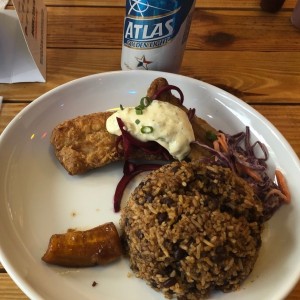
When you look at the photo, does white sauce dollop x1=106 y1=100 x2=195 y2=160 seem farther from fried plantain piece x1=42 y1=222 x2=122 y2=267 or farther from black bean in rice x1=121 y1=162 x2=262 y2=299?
fried plantain piece x1=42 y1=222 x2=122 y2=267

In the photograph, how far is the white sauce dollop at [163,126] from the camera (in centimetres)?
139

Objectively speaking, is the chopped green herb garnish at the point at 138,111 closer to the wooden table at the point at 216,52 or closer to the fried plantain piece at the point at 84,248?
the fried plantain piece at the point at 84,248

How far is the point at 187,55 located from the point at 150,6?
53 cm

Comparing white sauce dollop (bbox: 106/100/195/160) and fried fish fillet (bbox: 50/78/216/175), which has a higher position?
white sauce dollop (bbox: 106/100/195/160)

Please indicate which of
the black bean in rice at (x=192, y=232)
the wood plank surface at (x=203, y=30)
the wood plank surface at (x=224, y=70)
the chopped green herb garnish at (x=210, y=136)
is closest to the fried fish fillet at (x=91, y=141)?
the chopped green herb garnish at (x=210, y=136)

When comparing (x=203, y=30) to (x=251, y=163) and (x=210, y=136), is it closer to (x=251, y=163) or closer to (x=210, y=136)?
(x=210, y=136)

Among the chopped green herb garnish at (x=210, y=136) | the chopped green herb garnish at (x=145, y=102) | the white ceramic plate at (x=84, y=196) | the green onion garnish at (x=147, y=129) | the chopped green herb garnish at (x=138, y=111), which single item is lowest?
the white ceramic plate at (x=84, y=196)

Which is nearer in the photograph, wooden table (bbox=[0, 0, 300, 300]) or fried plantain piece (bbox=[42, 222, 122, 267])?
fried plantain piece (bbox=[42, 222, 122, 267])

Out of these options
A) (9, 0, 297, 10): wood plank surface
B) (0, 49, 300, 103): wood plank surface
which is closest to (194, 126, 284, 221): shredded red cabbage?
(0, 49, 300, 103): wood plank surface

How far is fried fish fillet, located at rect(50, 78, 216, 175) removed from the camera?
4.69 ft

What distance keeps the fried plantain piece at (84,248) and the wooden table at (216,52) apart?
639 millimetres

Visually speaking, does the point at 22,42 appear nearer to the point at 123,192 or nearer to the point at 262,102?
the point at 123,192

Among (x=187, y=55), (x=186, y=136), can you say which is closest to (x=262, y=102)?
(x=187, y=55)

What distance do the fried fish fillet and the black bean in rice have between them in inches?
10.5
